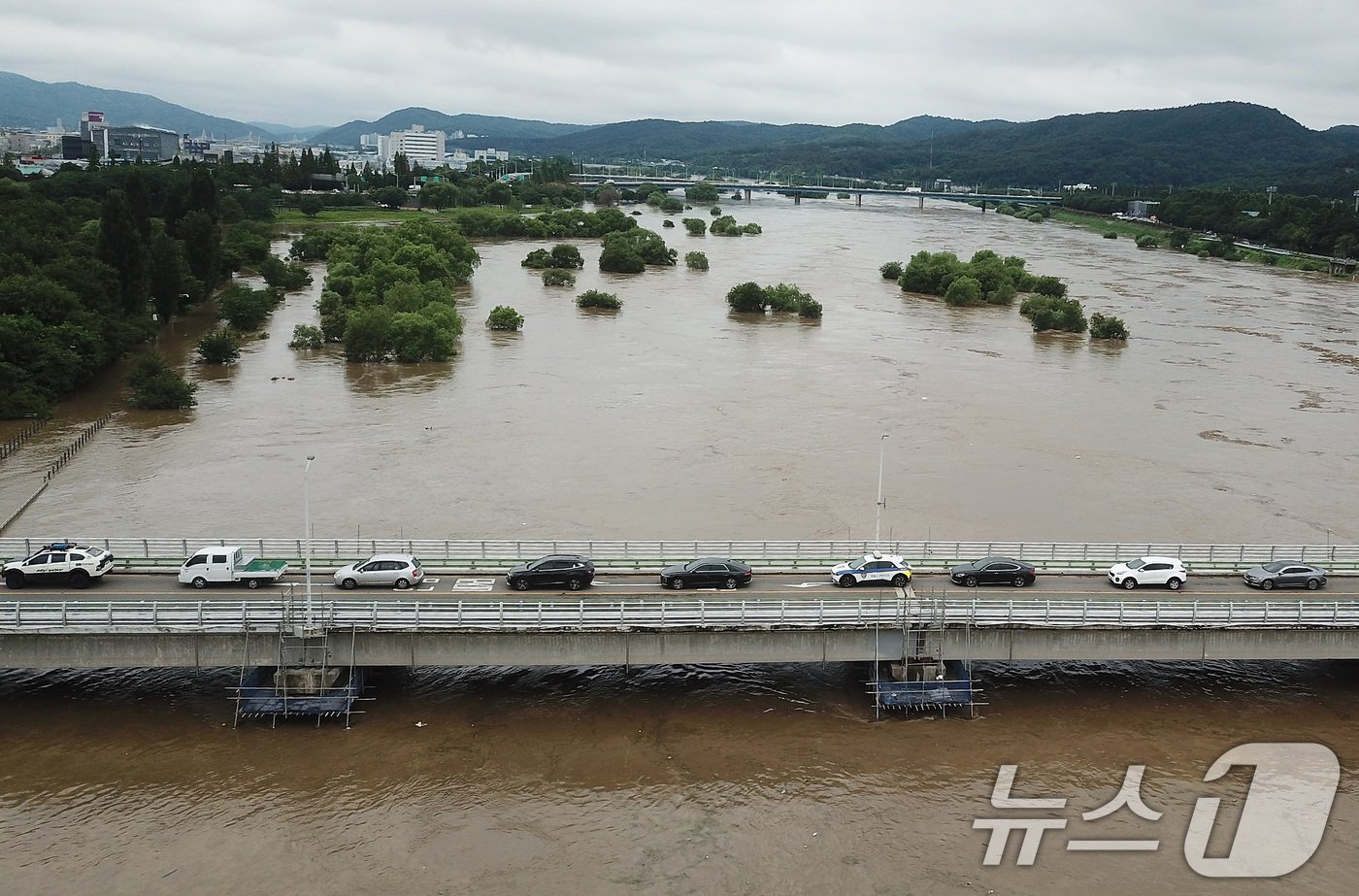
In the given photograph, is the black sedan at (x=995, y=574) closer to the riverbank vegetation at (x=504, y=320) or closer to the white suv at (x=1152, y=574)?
the white suv at (x=1152, y=574)

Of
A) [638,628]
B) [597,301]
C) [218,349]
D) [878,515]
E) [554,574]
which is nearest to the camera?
[638,628]

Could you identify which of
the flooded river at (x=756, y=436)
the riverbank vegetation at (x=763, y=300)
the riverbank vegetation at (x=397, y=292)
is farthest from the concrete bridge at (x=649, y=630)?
the riverbank vegetation at (x=763, y=300)

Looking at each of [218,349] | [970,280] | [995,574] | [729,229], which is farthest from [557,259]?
[995,574]

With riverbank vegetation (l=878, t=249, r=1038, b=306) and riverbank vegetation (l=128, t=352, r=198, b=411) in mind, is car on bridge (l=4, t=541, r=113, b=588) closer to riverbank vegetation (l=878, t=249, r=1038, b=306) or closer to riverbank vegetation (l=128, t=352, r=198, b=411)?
riverbank vegetation (l=128, t=352, r=198, b=411)

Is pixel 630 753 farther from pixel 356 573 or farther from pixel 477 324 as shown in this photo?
pixel 477 324

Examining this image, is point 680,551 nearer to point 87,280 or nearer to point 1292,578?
point 1292,578

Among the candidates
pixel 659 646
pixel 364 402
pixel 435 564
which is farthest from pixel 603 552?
pixel 364 402
